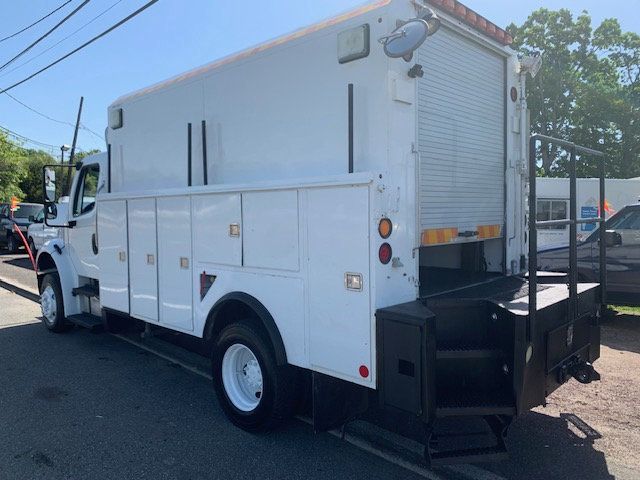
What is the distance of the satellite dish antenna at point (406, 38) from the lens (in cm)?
317

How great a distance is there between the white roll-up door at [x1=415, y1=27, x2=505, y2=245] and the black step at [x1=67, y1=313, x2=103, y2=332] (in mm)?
4534

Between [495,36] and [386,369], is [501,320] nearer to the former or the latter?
[386,369]

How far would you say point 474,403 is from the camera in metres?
3.20

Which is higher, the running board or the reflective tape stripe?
the reflective tape stripe

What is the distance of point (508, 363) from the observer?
10.6 feet

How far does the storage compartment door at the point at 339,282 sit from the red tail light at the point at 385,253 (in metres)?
0.08

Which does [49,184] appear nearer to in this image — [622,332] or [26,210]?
[622,332]

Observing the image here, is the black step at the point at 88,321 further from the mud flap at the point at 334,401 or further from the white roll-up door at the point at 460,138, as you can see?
the white roll-up door at the point at 460,138

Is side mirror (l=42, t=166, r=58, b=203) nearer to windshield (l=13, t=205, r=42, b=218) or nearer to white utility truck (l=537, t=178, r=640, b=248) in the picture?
white utility truck (l=537, t=178, r=640, b=248)

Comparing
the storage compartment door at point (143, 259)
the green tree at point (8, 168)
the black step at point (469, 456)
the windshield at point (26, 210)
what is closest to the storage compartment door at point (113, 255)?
the storage compartment door at point (143, 259)

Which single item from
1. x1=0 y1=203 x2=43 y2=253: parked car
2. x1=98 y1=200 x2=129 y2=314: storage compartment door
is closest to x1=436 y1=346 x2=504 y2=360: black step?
x1=98 y1=200 x2=129 y2=314: storage compartment door

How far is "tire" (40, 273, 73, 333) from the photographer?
7.30m

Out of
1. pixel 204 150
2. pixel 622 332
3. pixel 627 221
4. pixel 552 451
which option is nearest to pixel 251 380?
pixel 204 150

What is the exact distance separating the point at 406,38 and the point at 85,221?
5.04 m
